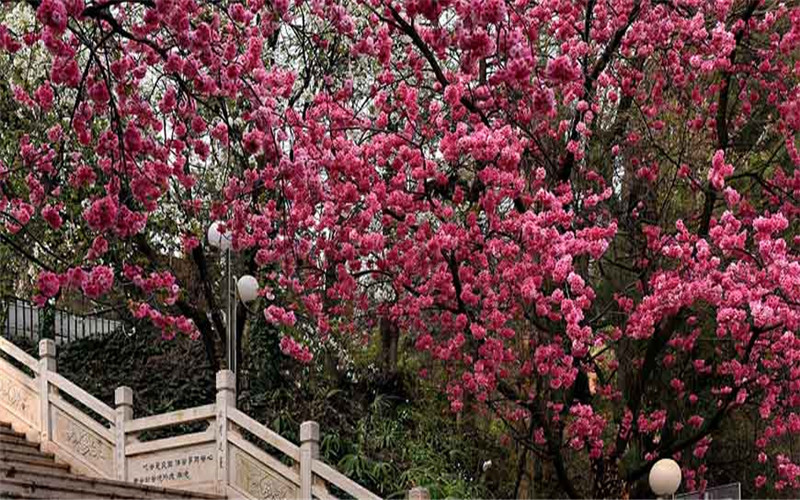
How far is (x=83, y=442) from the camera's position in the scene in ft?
33.2

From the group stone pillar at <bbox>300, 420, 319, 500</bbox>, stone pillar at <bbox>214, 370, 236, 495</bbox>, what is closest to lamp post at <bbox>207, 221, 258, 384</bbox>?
stone pillar at <bbox>214, 370, 236, 495</bbox>

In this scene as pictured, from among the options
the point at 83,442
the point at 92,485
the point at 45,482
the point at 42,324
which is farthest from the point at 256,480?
the point at 42,324

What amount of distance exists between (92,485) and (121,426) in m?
1.28

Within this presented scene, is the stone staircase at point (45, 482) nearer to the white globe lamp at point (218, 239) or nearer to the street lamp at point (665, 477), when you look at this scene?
the white globe lamp at point (218, 239)

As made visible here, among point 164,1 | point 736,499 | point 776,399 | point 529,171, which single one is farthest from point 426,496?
point 164,1

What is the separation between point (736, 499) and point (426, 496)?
91.5 inches

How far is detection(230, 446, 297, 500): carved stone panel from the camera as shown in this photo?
29.2 ft

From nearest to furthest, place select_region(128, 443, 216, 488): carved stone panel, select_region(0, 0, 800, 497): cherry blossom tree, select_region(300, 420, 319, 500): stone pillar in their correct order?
select_region(0, 0, 800, 497): cherry blossom tree < select_region(300, 420, 319, 500): stone pillar < select_region(128, 443, 216, 488): carved stone panel

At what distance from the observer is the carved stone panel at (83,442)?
995 centimetres

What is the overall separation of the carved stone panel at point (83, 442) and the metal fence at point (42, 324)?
466cm

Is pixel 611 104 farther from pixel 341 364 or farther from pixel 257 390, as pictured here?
pixel 257 390

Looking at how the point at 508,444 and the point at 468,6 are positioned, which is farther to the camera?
the point at 508,444

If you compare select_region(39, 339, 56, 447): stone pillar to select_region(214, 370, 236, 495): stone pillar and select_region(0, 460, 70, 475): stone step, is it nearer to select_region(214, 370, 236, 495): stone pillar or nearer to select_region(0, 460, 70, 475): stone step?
select_region(0, 460, 70, 475): stone step

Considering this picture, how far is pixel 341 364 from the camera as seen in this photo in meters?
12.8
